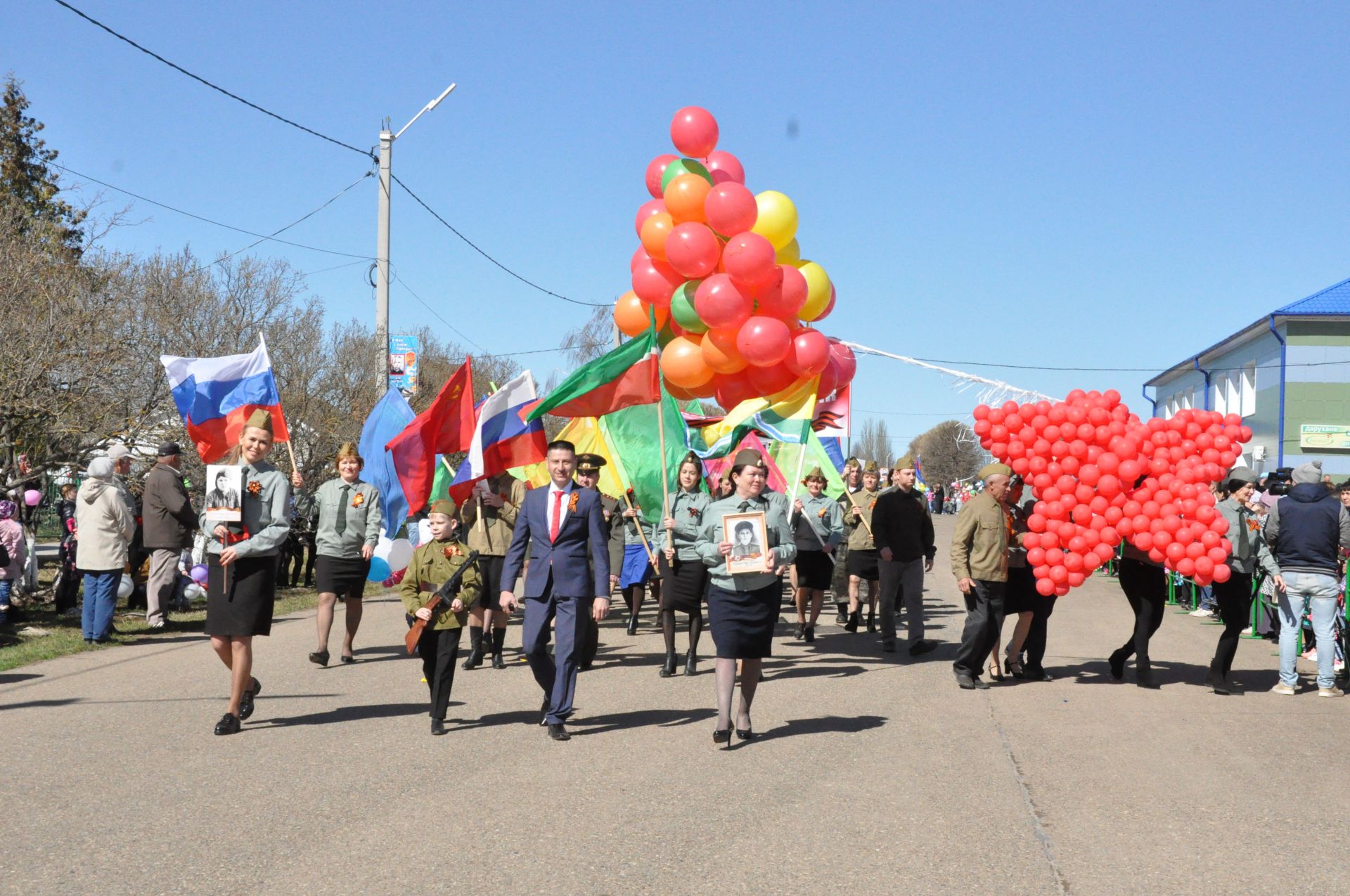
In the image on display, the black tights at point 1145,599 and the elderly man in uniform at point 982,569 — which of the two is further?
the black tights at point 1145,599

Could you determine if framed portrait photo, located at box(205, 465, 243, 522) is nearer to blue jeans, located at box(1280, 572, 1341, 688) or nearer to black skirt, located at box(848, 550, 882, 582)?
black skirt, located at box(848, 550, 882, 582)

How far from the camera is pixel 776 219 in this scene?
44.2 feet

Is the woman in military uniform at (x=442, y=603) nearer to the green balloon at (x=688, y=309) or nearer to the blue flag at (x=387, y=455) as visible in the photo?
the blue flag at (x=387, y=455)

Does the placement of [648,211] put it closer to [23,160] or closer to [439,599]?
[439,599]

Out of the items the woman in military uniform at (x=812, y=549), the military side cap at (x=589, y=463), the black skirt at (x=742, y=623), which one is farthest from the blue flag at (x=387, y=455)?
the black skirt at (x=742, y=623)

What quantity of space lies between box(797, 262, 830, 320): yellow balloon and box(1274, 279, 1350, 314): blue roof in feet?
72.1

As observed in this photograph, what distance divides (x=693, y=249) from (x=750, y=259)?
2.25 ft

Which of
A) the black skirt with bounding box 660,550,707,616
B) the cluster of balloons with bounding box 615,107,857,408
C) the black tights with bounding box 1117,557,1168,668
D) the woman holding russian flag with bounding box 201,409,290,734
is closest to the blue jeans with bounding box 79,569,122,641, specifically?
the woman holding russian flag with bounding box 201,409,290,734

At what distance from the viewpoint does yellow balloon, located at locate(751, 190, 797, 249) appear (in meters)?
13.5

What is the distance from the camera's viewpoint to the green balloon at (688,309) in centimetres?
1339

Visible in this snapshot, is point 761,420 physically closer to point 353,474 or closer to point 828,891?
point 353,474

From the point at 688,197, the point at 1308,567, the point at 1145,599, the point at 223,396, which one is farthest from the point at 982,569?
the point at 223,396

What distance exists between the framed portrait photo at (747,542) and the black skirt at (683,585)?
2.62 metres

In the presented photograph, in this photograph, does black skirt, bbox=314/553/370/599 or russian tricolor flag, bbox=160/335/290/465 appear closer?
black skirt, bbox=314/553/370/599
